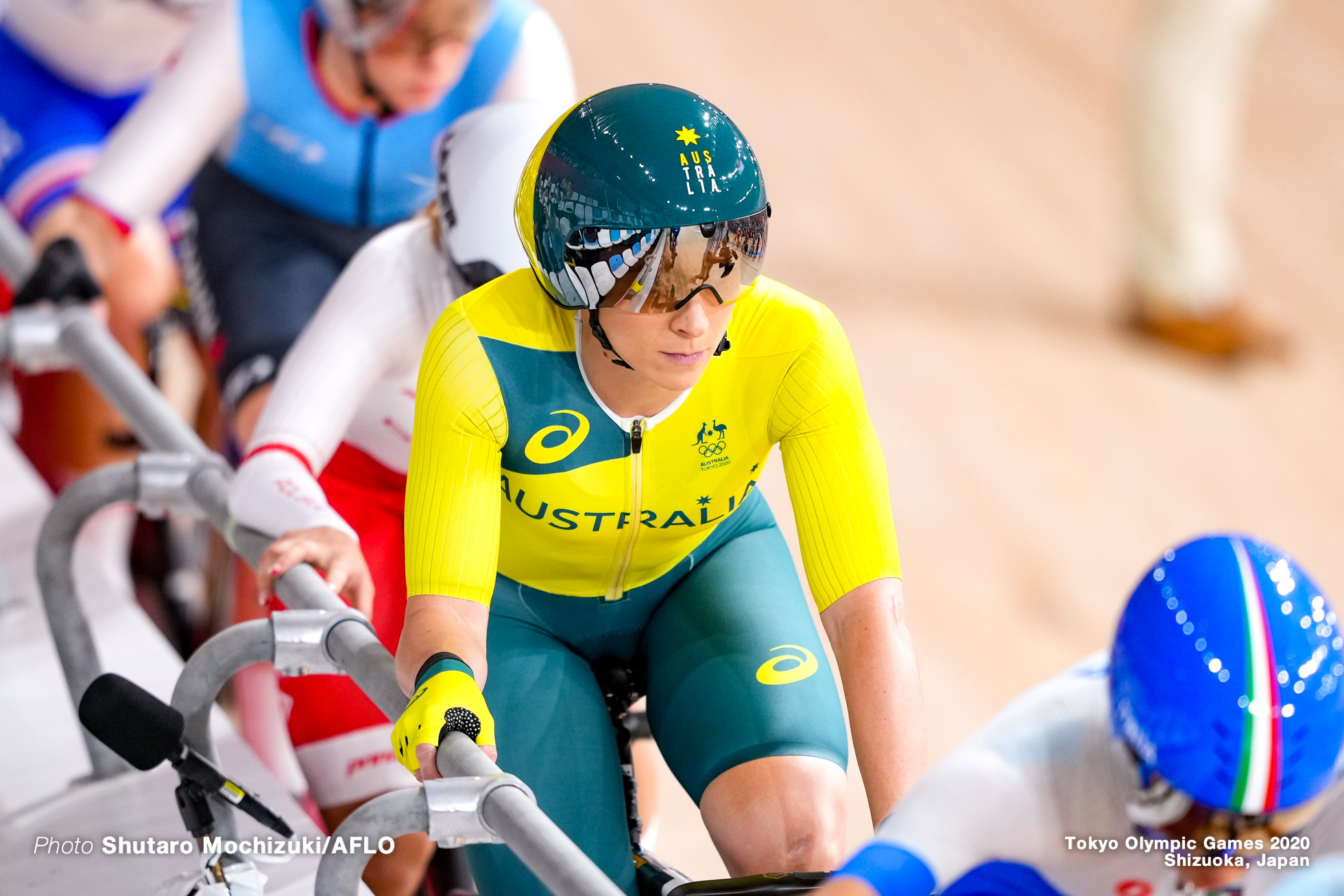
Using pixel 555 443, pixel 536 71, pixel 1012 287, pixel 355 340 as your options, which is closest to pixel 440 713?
pixel 555 443

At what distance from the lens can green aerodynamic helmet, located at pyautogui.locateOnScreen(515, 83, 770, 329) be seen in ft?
5.15

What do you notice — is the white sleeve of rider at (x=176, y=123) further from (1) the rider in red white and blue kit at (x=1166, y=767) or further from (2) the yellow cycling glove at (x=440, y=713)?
(1) the rider in red white and blue kit at (x=1166, y=767)

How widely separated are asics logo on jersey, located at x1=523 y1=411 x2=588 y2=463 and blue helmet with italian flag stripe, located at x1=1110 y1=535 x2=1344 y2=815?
0.73m

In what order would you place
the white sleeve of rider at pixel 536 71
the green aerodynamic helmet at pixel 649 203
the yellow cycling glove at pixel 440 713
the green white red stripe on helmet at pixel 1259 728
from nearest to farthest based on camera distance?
1. the green white red stripe on helmet at pixel 1259 728
2. the yellow cycling glove at pixel 440 713
3. the green aerodynamic helmet at pixel 649 203
4. the white sleeve of rider at pixel 536 71

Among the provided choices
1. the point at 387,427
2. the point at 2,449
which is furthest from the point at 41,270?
the point at 387,427

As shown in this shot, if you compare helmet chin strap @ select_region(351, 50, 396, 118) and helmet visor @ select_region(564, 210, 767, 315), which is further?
helmet chin strap @ select_region(351, 50, 396, 118)

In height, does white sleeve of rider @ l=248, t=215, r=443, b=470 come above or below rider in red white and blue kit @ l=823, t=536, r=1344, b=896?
below

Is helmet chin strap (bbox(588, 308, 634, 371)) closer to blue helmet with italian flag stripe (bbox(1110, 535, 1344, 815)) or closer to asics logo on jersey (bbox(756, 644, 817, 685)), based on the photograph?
asics logo on jersey (bbox(756, 644, 817, 685))

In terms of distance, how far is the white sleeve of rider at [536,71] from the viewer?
2.62 m

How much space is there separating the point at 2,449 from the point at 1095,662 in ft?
6.70

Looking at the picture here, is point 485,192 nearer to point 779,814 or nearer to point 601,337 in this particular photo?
point 601,337

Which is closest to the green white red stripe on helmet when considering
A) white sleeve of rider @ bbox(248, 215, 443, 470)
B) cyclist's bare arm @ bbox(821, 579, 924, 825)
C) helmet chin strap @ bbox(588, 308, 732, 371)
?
cyclist's bare arm @ bbox(821, 579, 924, 825)

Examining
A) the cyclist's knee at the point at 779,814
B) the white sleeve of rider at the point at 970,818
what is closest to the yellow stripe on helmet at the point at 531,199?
the cyclist's knee at the point at 779,814

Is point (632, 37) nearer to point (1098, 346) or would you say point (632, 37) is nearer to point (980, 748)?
point (1098, 346)
